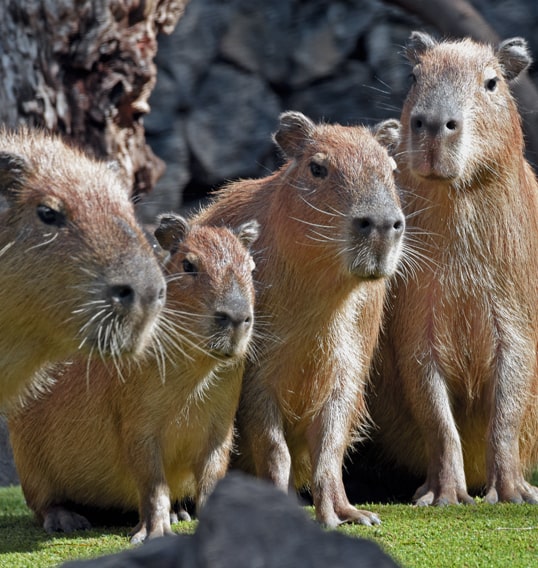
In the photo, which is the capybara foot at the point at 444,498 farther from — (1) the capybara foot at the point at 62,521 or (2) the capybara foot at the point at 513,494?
(1) the capybara foot at the point at 62,521

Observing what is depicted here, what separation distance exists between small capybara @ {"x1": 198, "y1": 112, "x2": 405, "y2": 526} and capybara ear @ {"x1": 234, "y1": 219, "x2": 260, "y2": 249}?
15 centimetres

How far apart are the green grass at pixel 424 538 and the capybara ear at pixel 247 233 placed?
1262 millimetres

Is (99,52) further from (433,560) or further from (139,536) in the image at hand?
(433,560)

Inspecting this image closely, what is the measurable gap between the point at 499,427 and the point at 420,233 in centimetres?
100

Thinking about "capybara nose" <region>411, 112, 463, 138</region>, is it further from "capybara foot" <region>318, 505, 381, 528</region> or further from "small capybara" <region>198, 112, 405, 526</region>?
"capybara foot" <region>318, 505, 381, 528</region>

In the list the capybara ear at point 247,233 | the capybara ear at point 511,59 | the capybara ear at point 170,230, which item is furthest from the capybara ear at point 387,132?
the capybara ear at point 170,230

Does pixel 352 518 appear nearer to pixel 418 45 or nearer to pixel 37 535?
pixel 37 535

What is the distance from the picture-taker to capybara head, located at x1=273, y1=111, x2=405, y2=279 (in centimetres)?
469

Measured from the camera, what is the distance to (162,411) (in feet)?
15.8

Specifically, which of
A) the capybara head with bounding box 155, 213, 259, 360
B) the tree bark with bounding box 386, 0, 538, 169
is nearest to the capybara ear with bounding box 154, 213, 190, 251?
the capybara head with bounding box 155, 213, 259, 360

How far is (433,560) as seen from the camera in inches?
160

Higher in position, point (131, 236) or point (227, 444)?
point (131, 236)

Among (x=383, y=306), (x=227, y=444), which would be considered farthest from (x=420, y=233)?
(x=227, y=444)

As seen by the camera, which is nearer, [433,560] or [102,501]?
[433,560]
